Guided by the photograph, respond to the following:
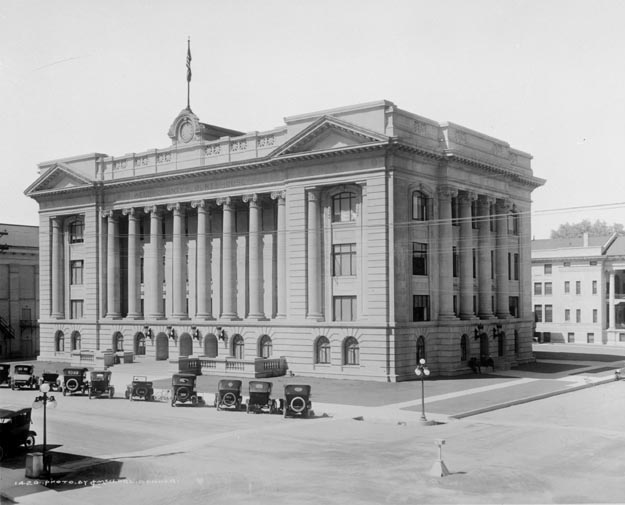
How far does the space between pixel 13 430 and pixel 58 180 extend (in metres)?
48.9

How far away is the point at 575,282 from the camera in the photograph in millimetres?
100688

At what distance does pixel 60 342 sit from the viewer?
73.4 metres

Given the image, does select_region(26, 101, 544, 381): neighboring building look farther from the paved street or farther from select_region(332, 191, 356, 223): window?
the paved street

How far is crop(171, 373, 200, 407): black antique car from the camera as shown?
1615 inches

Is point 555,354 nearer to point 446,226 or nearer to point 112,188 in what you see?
point 446,226

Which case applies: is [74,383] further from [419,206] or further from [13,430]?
[419,206]

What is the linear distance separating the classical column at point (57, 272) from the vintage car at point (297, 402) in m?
42.8

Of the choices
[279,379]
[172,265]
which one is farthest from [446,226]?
[172,265]

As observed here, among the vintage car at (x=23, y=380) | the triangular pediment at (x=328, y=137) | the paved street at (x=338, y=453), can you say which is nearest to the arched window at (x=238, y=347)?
the triangular pediment at (x=328, y=137)

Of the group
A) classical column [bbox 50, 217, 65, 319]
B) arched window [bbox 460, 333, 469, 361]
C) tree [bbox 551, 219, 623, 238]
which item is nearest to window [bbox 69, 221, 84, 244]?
classical column [bbox 50, 217, 65, 319]

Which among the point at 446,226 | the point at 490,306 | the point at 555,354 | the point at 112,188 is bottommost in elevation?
the point at 555,354

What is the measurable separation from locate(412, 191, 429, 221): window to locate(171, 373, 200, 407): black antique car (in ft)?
70.7

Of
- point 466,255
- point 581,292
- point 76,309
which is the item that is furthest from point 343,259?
point 581,292

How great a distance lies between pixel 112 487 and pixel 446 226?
3831 centimetres
